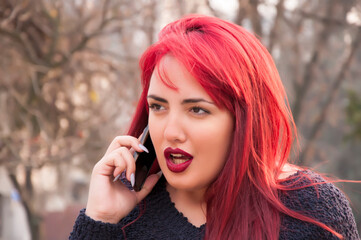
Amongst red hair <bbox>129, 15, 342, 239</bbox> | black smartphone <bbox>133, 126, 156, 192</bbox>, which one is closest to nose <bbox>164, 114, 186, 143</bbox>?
red hair <bbox>129, 15, 342, 239</bbox>

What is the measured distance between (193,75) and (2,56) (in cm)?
381

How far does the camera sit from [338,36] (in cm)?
756

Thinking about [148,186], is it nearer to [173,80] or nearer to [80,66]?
[173,80]

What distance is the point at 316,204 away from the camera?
1.85m

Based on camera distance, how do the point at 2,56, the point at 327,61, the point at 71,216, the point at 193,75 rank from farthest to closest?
1. the point at 71,216
2. the point at 327,61
3. the point at 2,56
4. the point at 193,75

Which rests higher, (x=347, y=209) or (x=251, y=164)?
(x=251, y=164)

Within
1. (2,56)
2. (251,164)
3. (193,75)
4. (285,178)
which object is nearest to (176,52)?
(193,75)

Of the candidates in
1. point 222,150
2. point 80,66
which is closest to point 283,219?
point 222,150

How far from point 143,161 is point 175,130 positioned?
0.34m

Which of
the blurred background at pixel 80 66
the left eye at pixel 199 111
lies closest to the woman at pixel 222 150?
the left eye at pixel 199 111

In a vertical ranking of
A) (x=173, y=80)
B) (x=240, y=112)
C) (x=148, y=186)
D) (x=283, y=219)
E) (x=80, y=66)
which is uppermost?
(x=80, y=66)

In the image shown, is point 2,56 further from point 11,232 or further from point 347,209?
point 347,209

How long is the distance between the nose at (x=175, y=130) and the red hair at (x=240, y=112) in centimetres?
15

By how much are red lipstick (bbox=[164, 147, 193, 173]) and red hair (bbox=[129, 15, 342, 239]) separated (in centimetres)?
13
